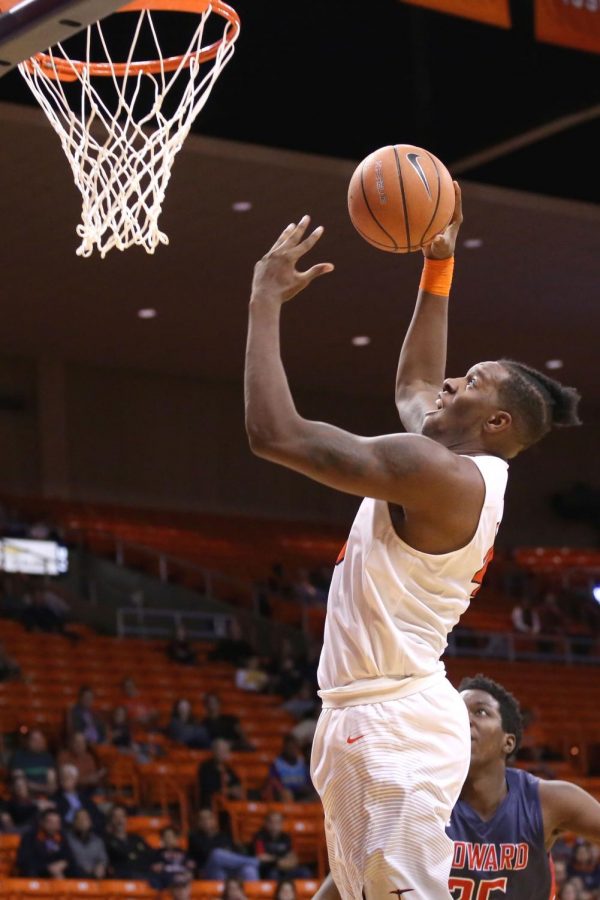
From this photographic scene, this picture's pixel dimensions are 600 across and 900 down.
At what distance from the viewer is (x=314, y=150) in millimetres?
13672

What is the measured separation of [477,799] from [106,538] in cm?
1420

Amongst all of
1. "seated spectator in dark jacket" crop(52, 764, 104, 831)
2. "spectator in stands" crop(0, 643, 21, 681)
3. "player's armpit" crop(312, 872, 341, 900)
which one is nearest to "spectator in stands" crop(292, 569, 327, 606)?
"spectator in stands" crop(0, 643, 21, 681)

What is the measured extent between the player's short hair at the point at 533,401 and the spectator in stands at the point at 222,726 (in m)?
9.73

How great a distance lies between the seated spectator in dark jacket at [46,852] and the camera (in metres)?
9.59

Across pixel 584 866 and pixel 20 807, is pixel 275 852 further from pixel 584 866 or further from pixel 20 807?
pixel 584 866

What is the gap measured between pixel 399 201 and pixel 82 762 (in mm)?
8413

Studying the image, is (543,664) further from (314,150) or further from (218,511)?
(314,150)

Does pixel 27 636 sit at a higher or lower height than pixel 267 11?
lower

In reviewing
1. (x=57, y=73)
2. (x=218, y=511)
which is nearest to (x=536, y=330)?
(x=218, y=511)

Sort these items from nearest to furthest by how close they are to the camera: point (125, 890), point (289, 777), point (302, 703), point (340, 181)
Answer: point (125, 890)
point (289, 777)
point (340, 181)
point (302, 703)

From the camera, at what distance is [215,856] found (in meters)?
10.7

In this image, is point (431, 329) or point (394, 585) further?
point (431, 329)

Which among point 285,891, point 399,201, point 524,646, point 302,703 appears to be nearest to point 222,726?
point 302,703

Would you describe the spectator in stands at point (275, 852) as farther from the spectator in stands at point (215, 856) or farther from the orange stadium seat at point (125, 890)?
the orange stadium seat at point (125, 890)
